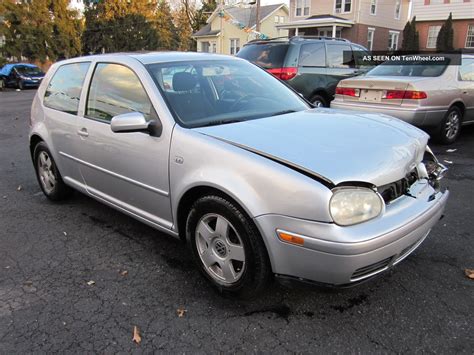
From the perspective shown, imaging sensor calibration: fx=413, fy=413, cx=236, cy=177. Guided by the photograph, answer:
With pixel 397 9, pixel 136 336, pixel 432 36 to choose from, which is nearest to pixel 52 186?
pixel 136 336

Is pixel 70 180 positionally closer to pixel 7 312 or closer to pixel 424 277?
pixel 7 312

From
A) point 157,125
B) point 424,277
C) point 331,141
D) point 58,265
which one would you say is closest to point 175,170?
point 157,125

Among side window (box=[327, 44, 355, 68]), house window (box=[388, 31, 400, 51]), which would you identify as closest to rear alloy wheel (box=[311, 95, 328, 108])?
side window (box=[327, 44, 355, 68])

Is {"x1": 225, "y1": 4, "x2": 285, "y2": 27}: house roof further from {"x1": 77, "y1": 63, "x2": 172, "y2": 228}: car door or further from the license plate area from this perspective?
{"x1": 77, "y1": 63, "x2": 172, "y2": 228}: car door

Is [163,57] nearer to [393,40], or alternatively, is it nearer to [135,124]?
[135,124]

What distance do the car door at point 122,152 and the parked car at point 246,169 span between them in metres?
0.01

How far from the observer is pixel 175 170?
2.90 meters

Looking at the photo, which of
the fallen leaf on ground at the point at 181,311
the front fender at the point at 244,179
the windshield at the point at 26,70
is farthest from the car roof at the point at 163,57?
the windshield at the point at 26,70

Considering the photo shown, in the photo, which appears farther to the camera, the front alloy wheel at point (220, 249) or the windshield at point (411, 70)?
the windshield at point (411, 70)

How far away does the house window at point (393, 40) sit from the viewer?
33938 millimetres

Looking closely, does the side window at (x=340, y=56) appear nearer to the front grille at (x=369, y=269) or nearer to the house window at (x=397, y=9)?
the front grille at (x=369, y=269)

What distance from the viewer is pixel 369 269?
2.34 m

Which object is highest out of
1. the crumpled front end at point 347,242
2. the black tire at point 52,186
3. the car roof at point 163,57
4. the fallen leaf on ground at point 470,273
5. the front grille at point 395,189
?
the car roof at point 163,57

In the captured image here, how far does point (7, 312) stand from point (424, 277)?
2.93m
